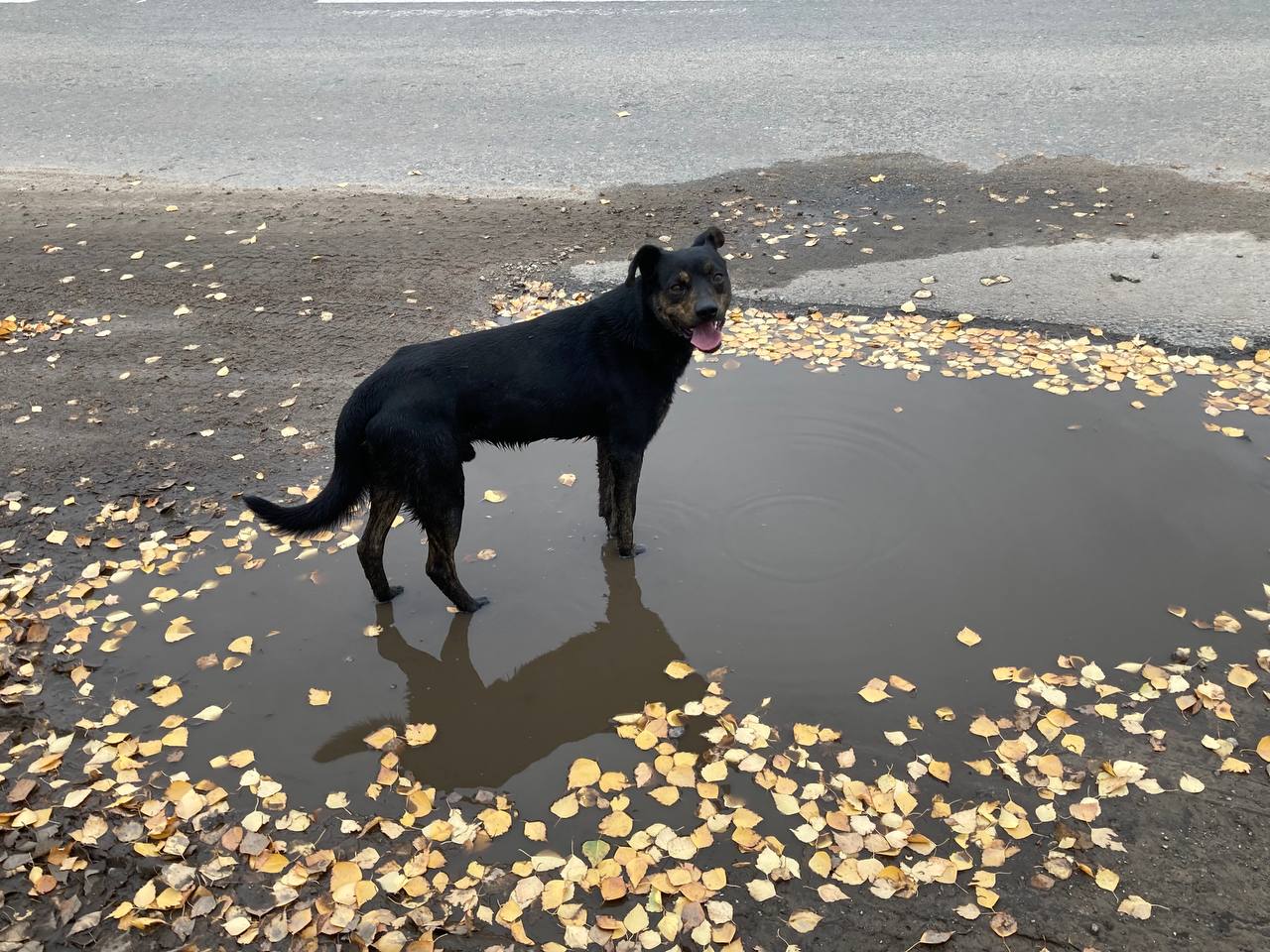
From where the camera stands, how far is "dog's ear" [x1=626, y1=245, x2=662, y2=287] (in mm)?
4513

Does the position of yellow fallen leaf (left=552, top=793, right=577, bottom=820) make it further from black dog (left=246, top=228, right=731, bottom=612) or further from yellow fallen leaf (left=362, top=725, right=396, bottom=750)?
black dog (left=246, top=228, right=731, bottom=612)

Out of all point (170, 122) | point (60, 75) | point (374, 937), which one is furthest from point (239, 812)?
point (60, 75)

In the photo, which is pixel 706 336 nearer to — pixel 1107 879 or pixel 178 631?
pixel 1107 879

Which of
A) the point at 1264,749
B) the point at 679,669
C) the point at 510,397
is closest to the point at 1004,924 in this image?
A: the point at 1264,749

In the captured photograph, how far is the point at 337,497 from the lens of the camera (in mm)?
4637

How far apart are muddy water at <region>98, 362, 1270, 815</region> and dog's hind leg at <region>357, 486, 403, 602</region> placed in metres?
0.16

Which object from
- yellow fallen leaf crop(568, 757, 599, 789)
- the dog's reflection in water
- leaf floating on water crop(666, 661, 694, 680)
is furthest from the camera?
leaf floating on water crop(666, 661, 694, 680)

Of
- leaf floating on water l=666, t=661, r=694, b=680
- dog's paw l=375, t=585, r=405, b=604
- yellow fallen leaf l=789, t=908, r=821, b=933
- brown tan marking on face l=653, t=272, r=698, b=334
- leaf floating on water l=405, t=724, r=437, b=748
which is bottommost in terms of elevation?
leaf floating on water l=405, t=724, r=437, b=748

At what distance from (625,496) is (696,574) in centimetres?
57

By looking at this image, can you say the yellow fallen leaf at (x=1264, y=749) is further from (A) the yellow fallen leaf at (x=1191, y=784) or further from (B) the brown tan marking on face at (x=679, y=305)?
(B) the brown tan marking on face at (x=679, y=305)

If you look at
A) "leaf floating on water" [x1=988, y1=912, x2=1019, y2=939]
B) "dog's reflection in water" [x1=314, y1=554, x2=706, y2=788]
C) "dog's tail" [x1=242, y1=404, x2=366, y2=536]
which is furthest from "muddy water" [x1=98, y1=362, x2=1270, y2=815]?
"leaf floating on water" [x1=988, y1=912, x2=1019, y2=939]

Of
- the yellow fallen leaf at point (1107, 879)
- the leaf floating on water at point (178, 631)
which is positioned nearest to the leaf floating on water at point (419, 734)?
the leaf floating on water at point (178, 631)

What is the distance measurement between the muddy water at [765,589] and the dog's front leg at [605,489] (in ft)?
0.41

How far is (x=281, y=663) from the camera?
4.81 m
